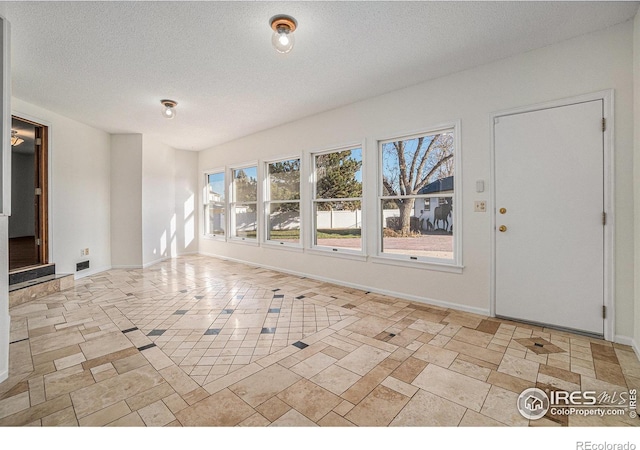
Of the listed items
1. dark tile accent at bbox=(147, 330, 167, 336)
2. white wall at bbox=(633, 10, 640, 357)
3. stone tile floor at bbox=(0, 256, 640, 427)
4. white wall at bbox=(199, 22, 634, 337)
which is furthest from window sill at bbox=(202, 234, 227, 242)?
white wall at bbox=(633, 10, 640, 357)

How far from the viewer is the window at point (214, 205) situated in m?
7.09

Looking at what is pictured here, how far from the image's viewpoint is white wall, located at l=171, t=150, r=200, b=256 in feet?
23.7

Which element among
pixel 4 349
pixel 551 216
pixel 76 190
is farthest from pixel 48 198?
pixel 551 216

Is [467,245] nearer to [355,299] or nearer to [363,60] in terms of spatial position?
[355,299]

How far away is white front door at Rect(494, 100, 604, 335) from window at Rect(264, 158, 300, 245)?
3.26 meters

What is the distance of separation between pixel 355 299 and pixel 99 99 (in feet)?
15.3

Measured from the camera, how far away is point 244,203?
6391 mm

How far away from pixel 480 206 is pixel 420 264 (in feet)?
3.30

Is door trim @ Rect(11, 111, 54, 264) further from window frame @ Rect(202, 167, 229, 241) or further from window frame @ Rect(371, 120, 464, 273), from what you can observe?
window frame @ Rect(371, 120, 464, 273)

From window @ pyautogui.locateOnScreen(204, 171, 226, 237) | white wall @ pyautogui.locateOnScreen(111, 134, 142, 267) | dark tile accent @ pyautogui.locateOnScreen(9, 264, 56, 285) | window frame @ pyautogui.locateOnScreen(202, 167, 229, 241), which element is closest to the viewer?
dark tile accent @ pyautogui.locateOnScreen(9, 264, 56, 285)

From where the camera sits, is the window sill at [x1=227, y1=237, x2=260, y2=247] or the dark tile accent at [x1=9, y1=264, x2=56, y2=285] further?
the window sill at [x1=227, y1=237, x2=260, y2=247]

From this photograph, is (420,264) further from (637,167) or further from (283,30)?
(283,30)

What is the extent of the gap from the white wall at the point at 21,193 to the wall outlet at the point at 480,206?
36.0ft

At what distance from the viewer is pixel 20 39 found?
2662 millimetres
